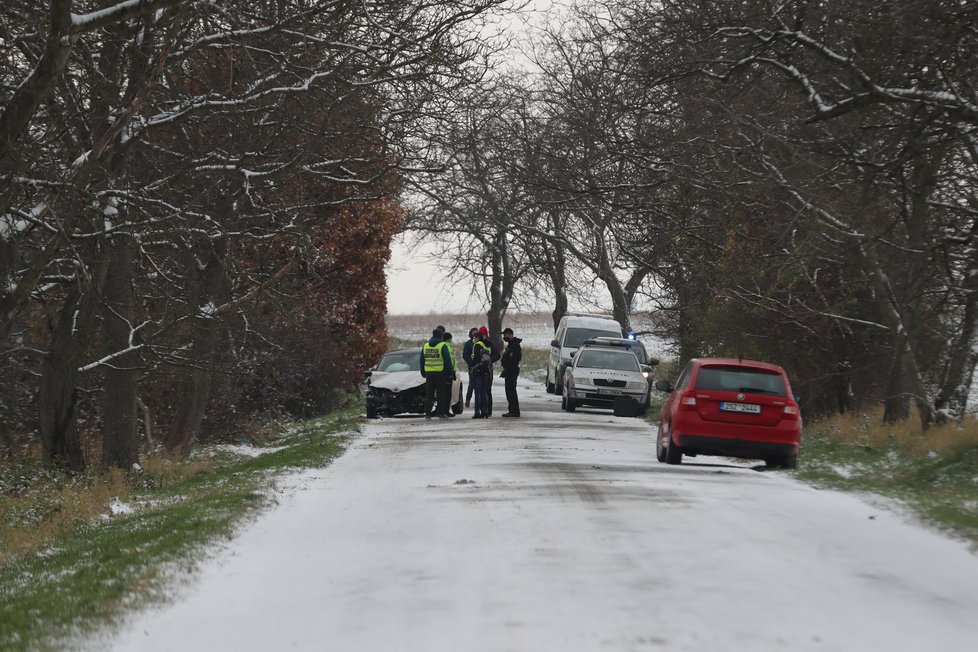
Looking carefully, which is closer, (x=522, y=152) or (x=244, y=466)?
(x=244, y=466)

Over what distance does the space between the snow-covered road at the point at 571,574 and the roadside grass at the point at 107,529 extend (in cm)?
36

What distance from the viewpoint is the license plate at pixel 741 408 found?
62.9 ft

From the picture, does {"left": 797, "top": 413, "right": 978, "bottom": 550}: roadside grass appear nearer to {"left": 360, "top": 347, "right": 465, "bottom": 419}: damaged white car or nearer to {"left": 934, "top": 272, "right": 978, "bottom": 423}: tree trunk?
{"left": 934, "top": 272, "right": 978, "bottom": 423}: tree trunk

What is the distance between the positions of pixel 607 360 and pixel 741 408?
1615cm

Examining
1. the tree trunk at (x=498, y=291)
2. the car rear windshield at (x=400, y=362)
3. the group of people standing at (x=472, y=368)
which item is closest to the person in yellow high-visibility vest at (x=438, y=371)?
the group of people standing at (x=472, y=368)

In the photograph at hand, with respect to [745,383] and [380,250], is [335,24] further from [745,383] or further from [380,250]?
[380,250]

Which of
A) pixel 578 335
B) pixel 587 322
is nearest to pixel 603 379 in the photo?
pixel 578 335

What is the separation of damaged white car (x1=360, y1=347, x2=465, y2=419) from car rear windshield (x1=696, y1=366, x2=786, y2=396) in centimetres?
1329

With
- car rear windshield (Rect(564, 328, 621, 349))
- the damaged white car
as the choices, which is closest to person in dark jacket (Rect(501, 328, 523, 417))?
the damaged white car

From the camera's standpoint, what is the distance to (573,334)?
144ft

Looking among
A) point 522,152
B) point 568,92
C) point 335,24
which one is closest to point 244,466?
point 335,24

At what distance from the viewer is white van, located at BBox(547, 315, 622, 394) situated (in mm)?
43594

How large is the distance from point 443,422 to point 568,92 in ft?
52.7

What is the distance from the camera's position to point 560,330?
45250 millimetres
